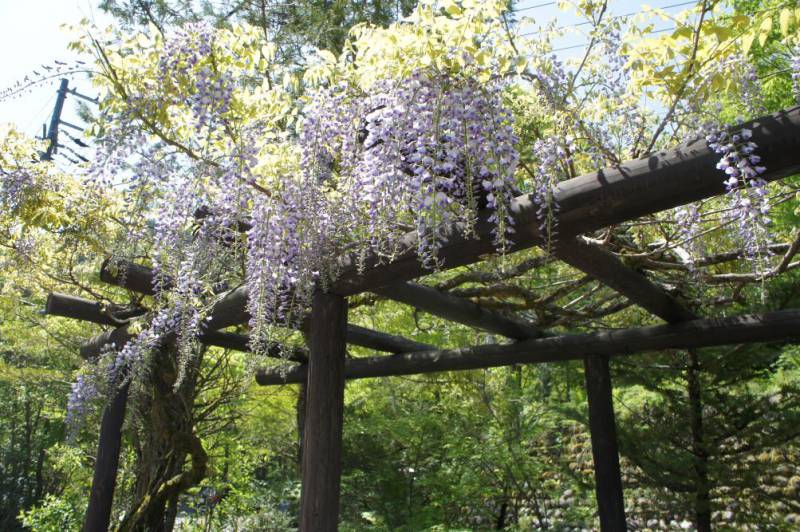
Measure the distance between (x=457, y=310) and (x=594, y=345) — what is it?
3.31ft

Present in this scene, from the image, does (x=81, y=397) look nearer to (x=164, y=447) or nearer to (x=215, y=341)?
(x=215, y=341)

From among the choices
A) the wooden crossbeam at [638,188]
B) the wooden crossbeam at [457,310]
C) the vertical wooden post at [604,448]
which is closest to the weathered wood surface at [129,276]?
the wooden crossbeam at [457,310]

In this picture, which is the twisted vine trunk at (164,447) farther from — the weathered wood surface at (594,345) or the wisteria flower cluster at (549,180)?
the wisteria flower cluster at (549,180)

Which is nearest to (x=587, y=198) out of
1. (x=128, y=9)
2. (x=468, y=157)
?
(x=468, y=157)

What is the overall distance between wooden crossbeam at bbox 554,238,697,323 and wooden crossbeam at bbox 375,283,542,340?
2.77 feet

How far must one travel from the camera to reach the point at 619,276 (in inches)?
107

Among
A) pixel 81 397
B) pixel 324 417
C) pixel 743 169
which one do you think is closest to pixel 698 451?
pixel 324 417

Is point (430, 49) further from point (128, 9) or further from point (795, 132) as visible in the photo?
point (128, 9)

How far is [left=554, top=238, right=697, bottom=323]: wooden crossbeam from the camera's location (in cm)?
237

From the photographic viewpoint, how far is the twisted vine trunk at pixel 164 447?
197 inches

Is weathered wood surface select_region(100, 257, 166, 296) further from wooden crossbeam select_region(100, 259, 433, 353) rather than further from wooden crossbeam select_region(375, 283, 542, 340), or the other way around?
wooden crossbeam select_region(375, 283, 542, 340)

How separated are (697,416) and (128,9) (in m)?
6.63

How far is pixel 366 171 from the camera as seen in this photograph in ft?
7.34

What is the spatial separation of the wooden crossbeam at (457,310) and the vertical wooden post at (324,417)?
0.28m
